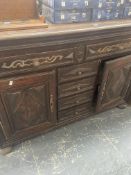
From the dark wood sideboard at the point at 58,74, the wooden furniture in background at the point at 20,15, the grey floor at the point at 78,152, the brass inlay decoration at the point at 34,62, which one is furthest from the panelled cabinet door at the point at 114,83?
the wooden furniture in background at the point at 20,15

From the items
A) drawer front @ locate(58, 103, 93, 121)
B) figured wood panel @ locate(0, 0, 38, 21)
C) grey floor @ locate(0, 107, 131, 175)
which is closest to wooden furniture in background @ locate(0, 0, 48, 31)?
figured wood panel @ locate(0, 0, 38, 21)

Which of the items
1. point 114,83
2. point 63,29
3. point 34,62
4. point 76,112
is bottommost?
point 76,112

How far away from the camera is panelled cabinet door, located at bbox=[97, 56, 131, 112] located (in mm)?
1199

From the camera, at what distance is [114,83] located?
135 centimetres

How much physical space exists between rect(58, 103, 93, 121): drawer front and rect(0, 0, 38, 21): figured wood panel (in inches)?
29.5

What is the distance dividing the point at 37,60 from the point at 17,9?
0.33 m

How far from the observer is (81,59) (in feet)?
3.53

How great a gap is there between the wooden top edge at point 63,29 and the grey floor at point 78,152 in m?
0.92

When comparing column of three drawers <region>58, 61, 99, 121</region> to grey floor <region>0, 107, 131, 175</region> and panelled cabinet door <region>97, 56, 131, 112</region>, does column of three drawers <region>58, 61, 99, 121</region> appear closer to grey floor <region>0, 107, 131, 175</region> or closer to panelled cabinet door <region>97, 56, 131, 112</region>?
panelled cabinet door <region>97, 56, 131, 112</region>

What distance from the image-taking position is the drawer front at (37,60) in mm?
865

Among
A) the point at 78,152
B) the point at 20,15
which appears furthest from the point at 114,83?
the point at 20,15

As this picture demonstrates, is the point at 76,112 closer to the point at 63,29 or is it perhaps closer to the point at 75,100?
the point at 75,100

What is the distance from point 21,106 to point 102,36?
27.4 inches

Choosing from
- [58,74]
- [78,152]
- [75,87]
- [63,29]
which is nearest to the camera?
[63,29]
